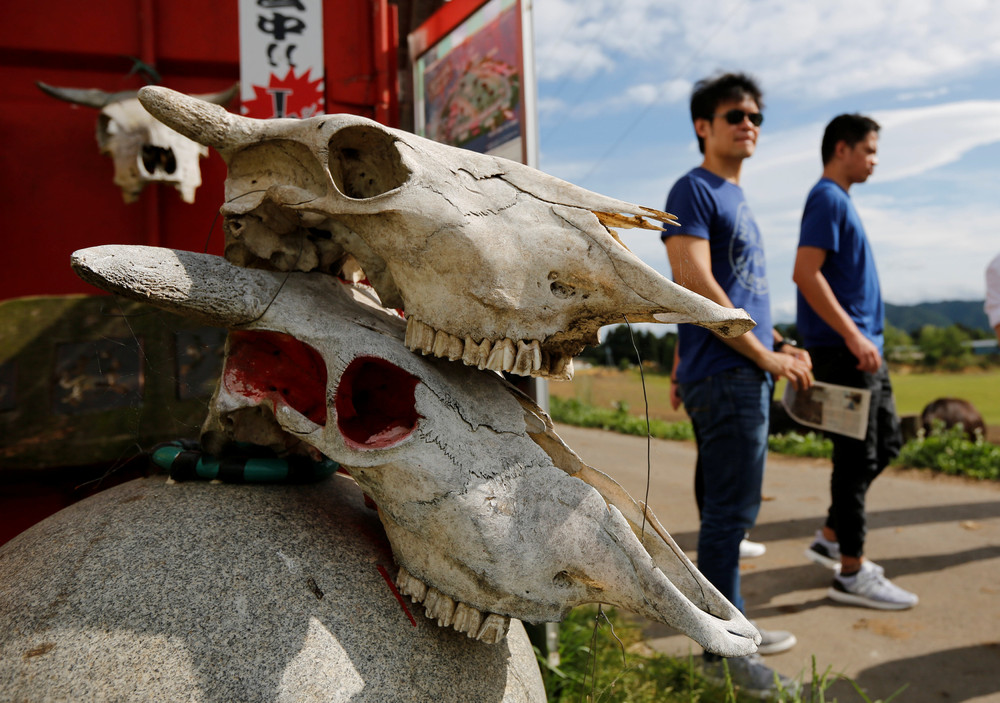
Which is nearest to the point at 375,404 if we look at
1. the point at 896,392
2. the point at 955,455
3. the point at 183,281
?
the point at 183,281

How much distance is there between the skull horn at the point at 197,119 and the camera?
147 centimetres

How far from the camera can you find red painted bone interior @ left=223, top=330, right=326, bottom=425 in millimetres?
1590

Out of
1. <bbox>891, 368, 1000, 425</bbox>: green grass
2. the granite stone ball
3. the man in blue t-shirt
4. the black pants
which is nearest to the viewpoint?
the granite stone ball

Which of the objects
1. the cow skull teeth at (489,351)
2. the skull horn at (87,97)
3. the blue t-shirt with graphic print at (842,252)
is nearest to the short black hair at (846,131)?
the blue t-shirt with graphic print at (842,252)

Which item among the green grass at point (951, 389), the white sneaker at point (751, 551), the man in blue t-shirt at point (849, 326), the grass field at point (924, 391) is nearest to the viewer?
the man in blue t-shirt at point (849, 326)

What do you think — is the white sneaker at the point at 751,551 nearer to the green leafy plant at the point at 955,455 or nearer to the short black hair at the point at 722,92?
the short black hair at the point at 722,92

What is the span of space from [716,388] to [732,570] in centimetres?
76

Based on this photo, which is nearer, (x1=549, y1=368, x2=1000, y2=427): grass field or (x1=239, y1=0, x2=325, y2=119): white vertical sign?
(x1=239, y1=0, x2=325, y2=119): white vertical sign

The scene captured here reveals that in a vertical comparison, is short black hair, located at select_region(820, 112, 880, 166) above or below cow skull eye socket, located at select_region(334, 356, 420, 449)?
above

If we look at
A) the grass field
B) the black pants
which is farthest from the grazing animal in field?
the black pants

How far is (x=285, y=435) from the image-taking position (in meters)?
1.74

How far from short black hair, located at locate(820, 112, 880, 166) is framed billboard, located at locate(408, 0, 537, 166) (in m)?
2.07

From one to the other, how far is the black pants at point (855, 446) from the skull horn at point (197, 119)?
11.0ft

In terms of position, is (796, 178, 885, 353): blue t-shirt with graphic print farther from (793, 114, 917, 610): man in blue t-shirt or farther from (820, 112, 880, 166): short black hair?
(820, 112, 880, 166): short black hair
